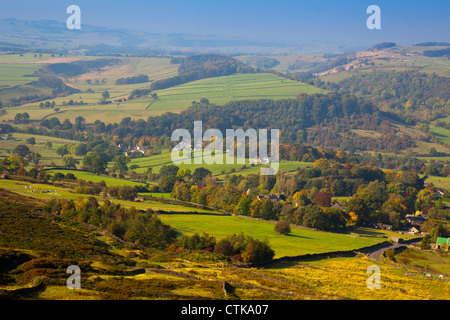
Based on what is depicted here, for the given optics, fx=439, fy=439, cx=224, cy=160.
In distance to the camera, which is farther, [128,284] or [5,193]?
[5,193]

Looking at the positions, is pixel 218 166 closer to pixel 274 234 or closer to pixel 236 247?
pixel 274 234

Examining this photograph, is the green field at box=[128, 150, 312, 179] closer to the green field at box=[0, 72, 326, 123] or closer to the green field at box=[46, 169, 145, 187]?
the green field at box=[46, 169, 145, 187]

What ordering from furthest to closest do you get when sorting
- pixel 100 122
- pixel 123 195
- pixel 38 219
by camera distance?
pixel 100 122
pixel 123 195
pixel 38 219

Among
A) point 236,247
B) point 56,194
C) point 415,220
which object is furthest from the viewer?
point 415,220

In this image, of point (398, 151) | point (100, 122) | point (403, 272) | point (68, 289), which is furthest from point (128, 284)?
point (398, 151)

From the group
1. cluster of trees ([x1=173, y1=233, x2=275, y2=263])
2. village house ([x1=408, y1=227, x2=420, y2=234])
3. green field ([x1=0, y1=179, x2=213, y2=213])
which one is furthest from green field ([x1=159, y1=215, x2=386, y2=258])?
village house ([x1=408, y1=227, x2=420, y2=234])

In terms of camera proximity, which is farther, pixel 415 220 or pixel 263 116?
pixel 263 116

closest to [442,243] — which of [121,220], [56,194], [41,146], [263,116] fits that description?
[121,220]

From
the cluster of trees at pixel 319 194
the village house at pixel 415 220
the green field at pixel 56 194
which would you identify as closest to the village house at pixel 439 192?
the cluster of trees at pixel 319 194

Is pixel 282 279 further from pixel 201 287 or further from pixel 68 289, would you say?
pixel 68 289
